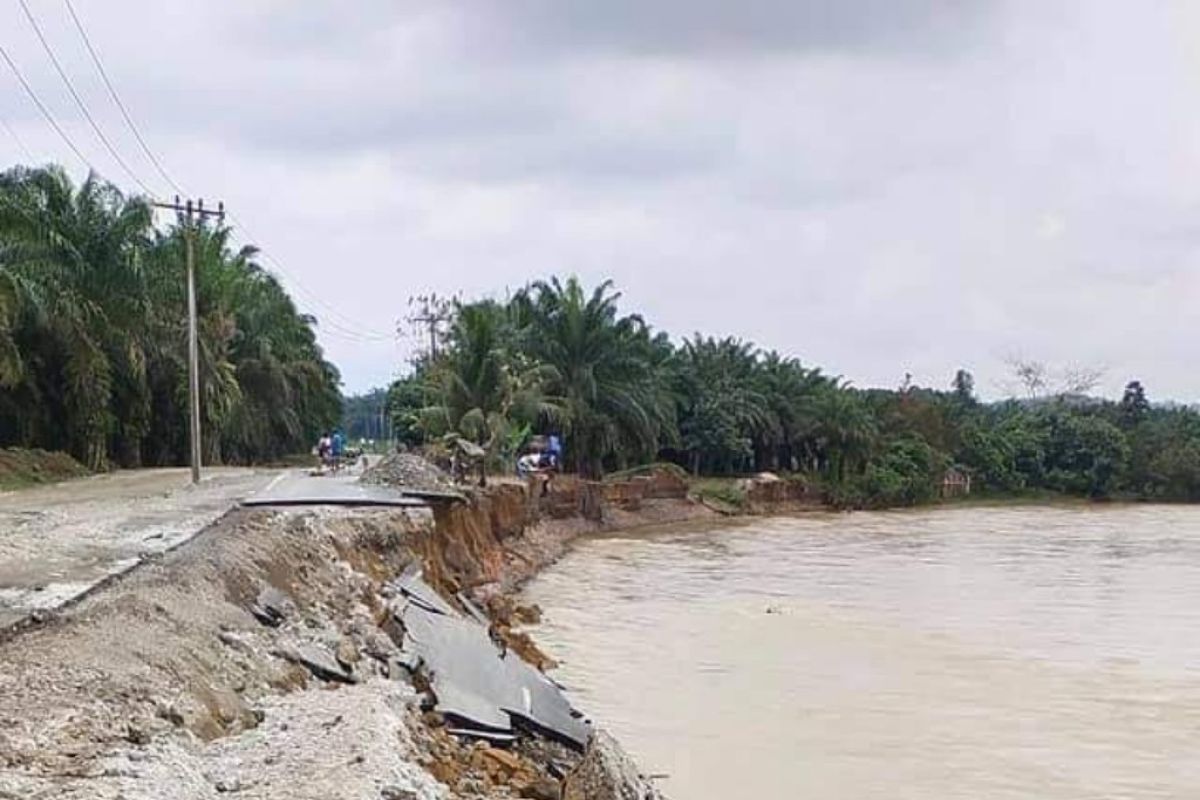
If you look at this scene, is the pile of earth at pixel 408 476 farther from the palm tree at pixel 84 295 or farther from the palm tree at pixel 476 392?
the palm tree at pixel 84 295

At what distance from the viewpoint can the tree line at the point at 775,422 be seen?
50438 mm

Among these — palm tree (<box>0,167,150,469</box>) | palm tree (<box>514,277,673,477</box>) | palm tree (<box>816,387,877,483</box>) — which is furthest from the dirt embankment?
palm tree (<box>816,387,877,483</box>)

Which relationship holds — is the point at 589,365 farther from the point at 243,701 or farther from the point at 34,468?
the point at 243,701

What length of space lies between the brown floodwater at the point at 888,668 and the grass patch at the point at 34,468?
457 inches

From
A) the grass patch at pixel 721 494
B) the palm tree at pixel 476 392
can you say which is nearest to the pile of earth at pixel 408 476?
the palm tree at pixel 476 392

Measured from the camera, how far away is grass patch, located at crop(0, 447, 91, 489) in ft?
90.5

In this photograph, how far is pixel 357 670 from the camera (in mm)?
10812

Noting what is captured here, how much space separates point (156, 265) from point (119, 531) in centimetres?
2267

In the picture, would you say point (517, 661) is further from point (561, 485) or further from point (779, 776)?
point (561, 485)

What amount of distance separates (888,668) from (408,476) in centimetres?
1140

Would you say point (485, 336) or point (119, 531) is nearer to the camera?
point (119, 531)

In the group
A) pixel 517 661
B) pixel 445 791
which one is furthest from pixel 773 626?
pixel 445 791

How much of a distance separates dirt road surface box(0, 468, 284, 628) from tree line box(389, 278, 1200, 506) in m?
16.2

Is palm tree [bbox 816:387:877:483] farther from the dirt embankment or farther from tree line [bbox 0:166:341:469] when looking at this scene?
the dirt embankment
